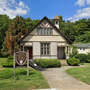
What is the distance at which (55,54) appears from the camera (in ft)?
73.5

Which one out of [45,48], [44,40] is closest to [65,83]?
[45,48]

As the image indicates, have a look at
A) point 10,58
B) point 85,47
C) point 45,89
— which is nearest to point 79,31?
point 85,47

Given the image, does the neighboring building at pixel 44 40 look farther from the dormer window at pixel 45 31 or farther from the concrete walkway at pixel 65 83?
the concrete walkway at pixel 65 83

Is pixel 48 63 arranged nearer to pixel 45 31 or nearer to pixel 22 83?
pixel 45 31

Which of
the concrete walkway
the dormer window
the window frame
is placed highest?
the dormer window

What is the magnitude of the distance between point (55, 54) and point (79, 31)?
48.2 m

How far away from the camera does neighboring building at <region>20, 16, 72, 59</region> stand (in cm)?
2208

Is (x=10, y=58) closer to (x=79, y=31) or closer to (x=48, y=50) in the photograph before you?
(x=48, y=50)

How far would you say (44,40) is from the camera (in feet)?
73.0

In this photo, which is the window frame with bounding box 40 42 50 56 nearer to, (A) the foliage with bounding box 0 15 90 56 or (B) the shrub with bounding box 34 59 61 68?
(B) the shrub with bounding box 34 59 61 68

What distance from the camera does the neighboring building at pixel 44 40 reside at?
72.4 ft

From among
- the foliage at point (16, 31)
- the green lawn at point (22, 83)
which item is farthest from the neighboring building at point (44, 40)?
the green lawn at point (22, 83)

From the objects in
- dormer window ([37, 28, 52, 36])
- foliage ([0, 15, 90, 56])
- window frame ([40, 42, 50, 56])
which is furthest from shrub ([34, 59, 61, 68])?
foliage ([0, 15, 90, 56])

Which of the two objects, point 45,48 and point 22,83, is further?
point 45,48
